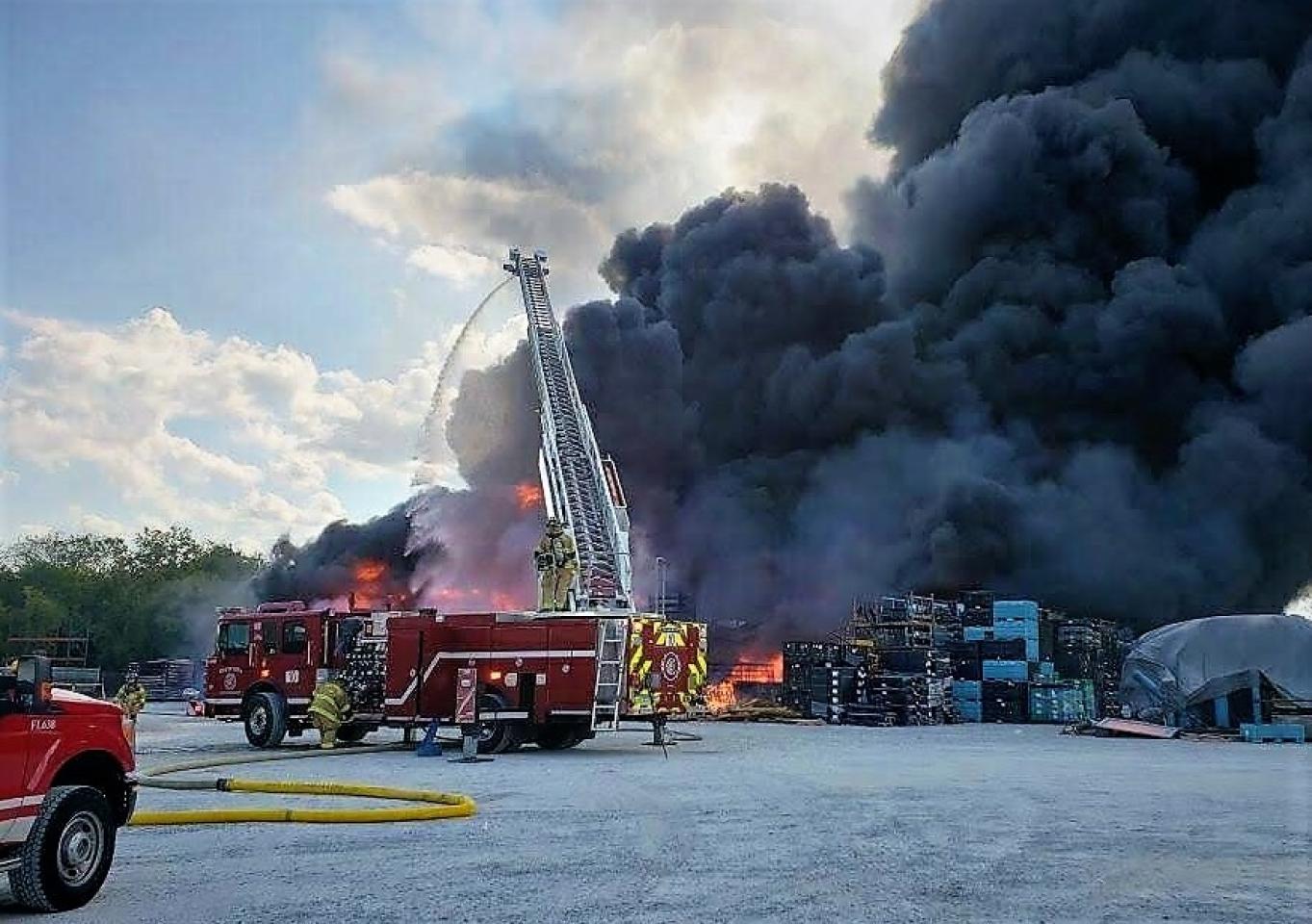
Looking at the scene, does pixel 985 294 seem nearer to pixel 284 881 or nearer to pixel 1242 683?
pixel 1242 683

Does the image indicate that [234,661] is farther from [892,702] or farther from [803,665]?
[803,665]

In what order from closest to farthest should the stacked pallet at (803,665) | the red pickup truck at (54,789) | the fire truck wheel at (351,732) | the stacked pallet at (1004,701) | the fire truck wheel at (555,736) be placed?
the red pickup truck at (54,789)
the fire truck wheel at (555,736)
the fire truck wheel at (351,732)
the stacked pallet at (1004,701)
the stacked pallet at (803,665)

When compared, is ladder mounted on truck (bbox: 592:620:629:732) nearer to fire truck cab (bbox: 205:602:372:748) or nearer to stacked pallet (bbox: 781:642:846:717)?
fire truck cab (bbox: 205:602:372:748)

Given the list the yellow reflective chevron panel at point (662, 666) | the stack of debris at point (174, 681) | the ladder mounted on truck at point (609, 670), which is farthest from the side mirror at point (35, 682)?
the stack of debris at point (174, 681)

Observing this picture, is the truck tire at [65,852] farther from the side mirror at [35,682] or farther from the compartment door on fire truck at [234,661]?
the compartment door on fire truck at [234,661]

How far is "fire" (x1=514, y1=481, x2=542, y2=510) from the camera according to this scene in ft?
143

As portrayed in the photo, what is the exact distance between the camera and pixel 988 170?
5059 centimetres

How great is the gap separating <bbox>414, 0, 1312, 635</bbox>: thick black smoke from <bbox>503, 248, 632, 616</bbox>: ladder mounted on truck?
474 cm

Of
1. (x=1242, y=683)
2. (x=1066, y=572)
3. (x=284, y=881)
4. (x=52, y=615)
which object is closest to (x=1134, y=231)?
(x=1066, y=572)

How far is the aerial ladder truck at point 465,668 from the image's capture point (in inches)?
740

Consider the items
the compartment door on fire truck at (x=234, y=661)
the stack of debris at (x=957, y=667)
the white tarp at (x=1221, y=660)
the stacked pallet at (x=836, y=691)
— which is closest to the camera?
the compartment door on fire truck at (x=234, y=661)

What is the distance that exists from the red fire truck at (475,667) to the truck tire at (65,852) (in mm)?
11332

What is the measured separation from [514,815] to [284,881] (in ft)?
11.3

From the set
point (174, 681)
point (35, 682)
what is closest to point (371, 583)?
point (174, 681)
